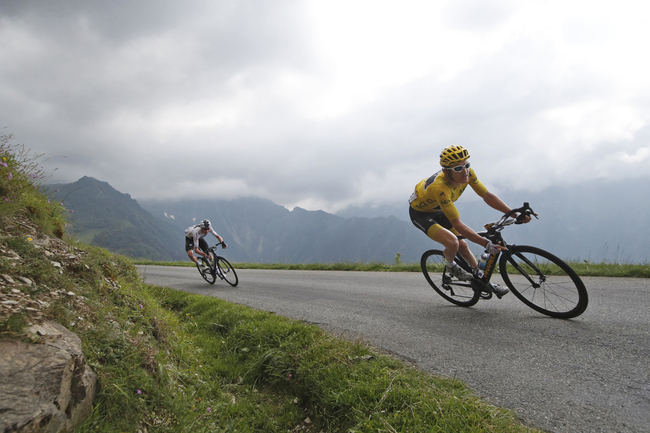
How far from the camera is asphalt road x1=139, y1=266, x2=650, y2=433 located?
2.44 metres

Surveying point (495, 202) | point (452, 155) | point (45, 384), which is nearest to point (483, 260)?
point (495, 202)

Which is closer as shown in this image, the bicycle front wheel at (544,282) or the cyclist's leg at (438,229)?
the bicycle front wheel at (544,282)

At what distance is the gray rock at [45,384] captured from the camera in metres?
1.64

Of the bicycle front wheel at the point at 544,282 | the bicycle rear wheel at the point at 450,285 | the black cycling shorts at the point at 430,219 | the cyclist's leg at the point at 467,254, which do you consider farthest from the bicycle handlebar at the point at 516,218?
the black cycling shorts at the point at 430,219

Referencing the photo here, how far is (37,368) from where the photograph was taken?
1.85m

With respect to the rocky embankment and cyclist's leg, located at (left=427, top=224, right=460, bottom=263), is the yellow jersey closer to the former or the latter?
cyclist's leg, located at (left=427, top=224, right=460, bottom=263)

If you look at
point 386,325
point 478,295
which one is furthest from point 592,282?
point 386,325

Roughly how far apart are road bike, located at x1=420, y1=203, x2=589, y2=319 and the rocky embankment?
525 cm

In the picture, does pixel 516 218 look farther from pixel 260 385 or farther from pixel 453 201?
pixel 260 385

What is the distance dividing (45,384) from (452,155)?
5510 mm

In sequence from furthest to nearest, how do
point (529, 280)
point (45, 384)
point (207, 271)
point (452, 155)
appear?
point (207, 271) < point (452, 155) < point (529, 280) < point (45, 384)

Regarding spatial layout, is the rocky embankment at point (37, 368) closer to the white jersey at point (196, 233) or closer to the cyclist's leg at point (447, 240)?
the cyclist's leg at point (447, 240)

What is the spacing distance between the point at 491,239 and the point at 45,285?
5.80 meters

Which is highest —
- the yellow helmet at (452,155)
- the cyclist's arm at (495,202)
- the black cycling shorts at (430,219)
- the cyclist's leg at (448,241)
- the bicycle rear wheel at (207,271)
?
the yellow helmet at (452,155)
